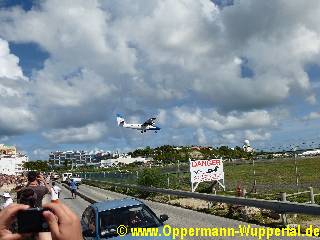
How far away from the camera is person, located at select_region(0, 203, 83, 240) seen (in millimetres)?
2463

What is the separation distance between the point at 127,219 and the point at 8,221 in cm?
746

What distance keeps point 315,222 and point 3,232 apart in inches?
521

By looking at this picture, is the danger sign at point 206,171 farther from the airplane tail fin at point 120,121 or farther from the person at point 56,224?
the airplane tail fin at point 120,121

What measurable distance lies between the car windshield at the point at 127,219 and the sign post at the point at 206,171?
54.1ft

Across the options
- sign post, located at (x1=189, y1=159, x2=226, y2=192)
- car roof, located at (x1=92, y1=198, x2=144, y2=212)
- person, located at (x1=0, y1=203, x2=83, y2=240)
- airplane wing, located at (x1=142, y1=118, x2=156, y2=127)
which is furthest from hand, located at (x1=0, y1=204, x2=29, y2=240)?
airplane wing, located at (x1=142, y1=118, x2=156, y2=127)

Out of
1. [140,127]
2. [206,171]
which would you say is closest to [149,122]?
[140,127]

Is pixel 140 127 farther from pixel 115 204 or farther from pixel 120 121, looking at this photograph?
pixel 115 204

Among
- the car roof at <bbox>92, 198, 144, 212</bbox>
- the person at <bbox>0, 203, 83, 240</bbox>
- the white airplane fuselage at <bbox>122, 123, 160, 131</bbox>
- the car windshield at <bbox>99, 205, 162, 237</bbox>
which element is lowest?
the car windshield at <bbox>99, 205, 162, 237</bbox>

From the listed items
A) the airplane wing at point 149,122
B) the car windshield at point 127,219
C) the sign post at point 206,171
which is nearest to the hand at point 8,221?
the car windshield at point 127,219

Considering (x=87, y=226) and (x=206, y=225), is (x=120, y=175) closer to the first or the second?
(x=206, y=225)

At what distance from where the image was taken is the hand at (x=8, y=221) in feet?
8.08

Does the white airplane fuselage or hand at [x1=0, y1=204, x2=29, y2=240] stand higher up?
the white airplane fuselage

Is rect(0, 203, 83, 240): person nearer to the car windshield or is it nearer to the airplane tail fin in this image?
the car windshield

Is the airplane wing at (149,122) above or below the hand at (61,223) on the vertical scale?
above
